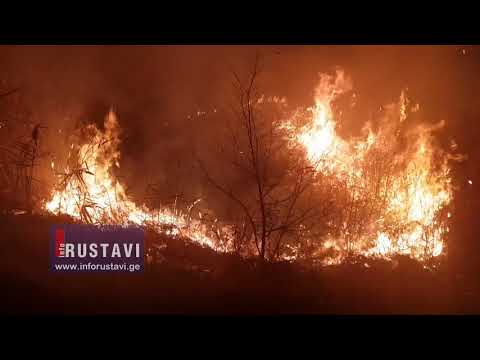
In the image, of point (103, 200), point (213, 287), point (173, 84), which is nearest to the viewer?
point (213, 287)

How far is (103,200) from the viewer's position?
6703 millimetres

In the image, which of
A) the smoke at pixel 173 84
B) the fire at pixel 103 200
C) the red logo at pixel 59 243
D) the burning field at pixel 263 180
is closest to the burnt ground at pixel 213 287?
the burning field at pixel 263 180

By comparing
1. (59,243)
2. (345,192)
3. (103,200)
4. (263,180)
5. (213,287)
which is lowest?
(213,287)

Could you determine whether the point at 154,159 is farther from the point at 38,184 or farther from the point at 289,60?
the point at 289,60

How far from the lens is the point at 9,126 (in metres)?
6.75

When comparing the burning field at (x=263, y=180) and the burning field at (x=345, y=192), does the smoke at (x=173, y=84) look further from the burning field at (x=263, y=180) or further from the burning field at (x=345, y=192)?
the burning field at (x=345, y=192)

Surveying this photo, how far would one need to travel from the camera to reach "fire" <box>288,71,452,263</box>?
6609 mm

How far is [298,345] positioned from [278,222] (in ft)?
6.67

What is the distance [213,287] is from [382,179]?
10.6ft

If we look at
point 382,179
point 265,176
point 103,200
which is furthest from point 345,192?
point 103,200

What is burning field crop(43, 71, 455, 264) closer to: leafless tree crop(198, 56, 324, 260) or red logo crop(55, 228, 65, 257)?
leafless tree crop(198, 56, 324, 260)

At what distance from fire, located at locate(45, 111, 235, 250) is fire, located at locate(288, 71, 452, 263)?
2.19 meters

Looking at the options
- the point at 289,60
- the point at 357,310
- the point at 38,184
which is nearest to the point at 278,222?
the point at 357,310

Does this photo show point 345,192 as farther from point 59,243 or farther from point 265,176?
point 59,243
